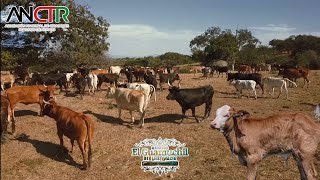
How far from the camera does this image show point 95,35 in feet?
102

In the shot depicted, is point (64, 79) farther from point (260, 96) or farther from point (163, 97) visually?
point (260, 96)

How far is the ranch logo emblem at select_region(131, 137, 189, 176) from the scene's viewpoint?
32.8ft

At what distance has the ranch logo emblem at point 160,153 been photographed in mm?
9984

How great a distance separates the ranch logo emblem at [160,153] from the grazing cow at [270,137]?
9.79 feet

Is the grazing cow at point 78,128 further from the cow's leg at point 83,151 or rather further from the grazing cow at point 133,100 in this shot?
the grazing cow at point 133,100

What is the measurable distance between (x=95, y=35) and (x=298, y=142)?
26.4 m

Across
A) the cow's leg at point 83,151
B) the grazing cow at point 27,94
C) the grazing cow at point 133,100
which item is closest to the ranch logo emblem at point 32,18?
the grazing cow at point 27,94

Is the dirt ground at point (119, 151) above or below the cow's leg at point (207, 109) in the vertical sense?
below

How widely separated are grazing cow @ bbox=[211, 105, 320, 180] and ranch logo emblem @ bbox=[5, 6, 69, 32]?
54.7ft

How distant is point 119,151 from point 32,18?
14686 mm

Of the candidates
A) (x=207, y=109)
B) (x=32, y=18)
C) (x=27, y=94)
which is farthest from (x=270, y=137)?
(x=32, y=18)

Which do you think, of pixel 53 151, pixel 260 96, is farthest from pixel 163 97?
pixel 53 151

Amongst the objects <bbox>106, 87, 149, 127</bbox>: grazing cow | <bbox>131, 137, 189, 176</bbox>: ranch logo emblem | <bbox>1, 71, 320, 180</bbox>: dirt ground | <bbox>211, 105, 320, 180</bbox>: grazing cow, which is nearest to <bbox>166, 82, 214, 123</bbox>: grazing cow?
<bbox>1, 71, 320, 180</bbox>: dirt ground

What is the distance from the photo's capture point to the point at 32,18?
21781 millimetres
